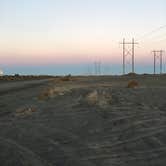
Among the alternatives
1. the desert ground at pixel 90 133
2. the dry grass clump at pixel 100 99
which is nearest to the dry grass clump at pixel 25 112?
the desert ground at pixel 90 133

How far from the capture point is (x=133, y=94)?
29250 mm

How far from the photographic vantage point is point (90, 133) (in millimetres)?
18688

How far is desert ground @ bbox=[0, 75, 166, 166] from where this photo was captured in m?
14.6

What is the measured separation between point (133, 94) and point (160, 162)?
600 inches

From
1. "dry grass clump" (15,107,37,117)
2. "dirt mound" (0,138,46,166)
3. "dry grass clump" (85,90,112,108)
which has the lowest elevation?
"dirt mound" (0,138,46,166)

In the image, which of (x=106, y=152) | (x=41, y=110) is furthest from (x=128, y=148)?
(x=41, y=110)

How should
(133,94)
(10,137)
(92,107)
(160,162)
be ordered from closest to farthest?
(160,162) → (10,137) → (92,107) → (133,94)

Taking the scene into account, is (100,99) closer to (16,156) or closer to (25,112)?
(25,112)

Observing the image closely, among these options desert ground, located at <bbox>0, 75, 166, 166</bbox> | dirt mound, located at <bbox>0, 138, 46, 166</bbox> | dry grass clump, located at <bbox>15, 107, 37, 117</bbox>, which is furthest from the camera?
dry grass clump, located at <bbox>15, 107, 37, 117</bbox>

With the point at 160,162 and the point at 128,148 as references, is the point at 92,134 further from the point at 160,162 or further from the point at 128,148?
the point at 160,162

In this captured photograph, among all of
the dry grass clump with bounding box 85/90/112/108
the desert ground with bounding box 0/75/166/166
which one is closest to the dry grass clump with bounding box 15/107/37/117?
the desert ground with bounding box 0/75/166/166

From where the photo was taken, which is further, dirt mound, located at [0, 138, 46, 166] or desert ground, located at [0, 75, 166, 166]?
desert ground, located at [0, 75, 166, 166]

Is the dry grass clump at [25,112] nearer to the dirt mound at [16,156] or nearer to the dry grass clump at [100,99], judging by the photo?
the dry grass clump at [100,99]

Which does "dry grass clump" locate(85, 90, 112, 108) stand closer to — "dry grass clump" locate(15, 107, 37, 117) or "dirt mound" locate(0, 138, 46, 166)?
"dry grass clump" locate(15, 107, 37, 117)
